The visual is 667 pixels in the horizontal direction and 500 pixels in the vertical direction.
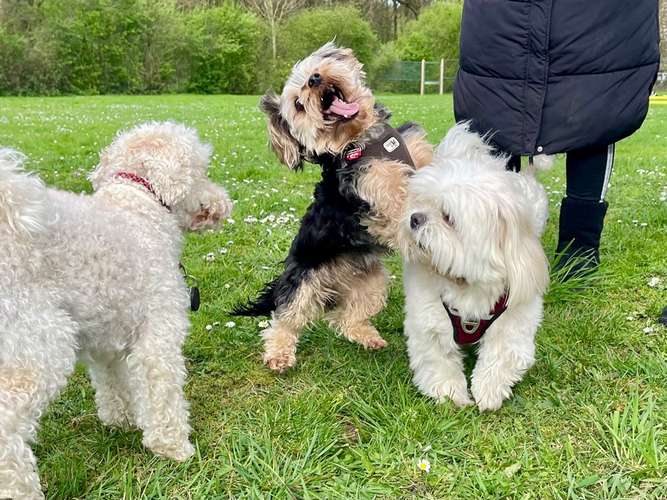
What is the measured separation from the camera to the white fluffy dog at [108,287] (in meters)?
2.23

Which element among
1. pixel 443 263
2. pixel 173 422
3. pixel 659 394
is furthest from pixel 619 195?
pixel 173 422

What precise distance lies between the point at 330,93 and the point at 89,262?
1785 mm

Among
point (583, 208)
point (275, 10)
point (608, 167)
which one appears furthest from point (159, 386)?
point (275, 10)

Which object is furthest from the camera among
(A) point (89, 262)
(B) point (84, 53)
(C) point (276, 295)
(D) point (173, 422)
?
(B) point (84, 53)

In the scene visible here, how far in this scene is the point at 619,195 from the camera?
22.8 ft

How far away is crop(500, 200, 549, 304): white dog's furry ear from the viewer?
2801 mm

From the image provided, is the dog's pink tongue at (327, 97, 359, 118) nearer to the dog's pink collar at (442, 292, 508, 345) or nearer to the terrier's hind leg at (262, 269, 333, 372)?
the terrier's hind leg at (262, 269, 333, 372)

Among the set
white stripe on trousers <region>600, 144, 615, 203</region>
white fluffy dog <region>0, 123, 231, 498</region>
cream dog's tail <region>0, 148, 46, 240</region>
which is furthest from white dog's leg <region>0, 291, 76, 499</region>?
white stripe on trousers <region>600, 144, 615, 203</region>

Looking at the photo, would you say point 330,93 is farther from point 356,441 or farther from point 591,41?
point 356,441

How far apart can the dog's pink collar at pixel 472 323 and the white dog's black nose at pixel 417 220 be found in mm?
446

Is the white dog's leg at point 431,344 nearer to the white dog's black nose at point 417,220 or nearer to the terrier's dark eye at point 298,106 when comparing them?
the white dog's black nose at point 417,220

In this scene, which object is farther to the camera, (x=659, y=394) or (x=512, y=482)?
(x=659, y=394)

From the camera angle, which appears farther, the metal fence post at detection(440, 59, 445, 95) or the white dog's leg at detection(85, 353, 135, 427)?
the metal fence post at detection(440, 59, 445, 95)

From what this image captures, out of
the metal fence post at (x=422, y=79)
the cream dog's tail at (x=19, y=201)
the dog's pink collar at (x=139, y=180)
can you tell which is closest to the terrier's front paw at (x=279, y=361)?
the dog's pink collar at (x=139, y=180)
